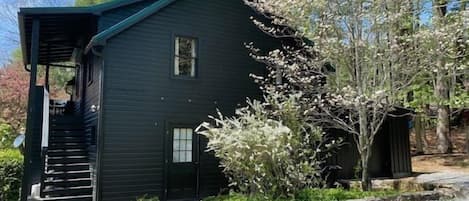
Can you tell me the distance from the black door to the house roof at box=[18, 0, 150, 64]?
3.53 metres

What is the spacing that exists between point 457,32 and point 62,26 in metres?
9.80

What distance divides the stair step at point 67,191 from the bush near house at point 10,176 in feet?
3.45

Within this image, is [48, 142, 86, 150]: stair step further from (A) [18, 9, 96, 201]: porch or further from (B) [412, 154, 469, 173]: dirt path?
(B) [412, 154, 469, 173]: dirt path

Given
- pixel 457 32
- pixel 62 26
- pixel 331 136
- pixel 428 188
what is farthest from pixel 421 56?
pixel 62 26

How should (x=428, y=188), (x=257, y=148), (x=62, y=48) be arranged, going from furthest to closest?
→ (x=62, y=48) → (x=428, y=188) → (x=257, y=148)

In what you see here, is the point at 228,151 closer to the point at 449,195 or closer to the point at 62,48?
the point at 449,195

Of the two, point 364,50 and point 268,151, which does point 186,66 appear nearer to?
point 268,151

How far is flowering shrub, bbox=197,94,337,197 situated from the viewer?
6.51 meters

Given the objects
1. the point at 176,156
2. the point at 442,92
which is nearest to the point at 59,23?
the point at 176,156

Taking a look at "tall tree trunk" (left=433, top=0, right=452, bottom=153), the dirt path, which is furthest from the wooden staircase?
the dirt path

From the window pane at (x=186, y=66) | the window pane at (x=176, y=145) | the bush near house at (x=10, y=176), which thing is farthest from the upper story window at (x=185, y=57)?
the bush near house at (x=10, y=176)

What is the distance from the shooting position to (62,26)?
33.4 feet

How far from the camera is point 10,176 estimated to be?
895cm

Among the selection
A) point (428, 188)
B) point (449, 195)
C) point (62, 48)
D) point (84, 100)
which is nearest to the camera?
point (449, 195)
